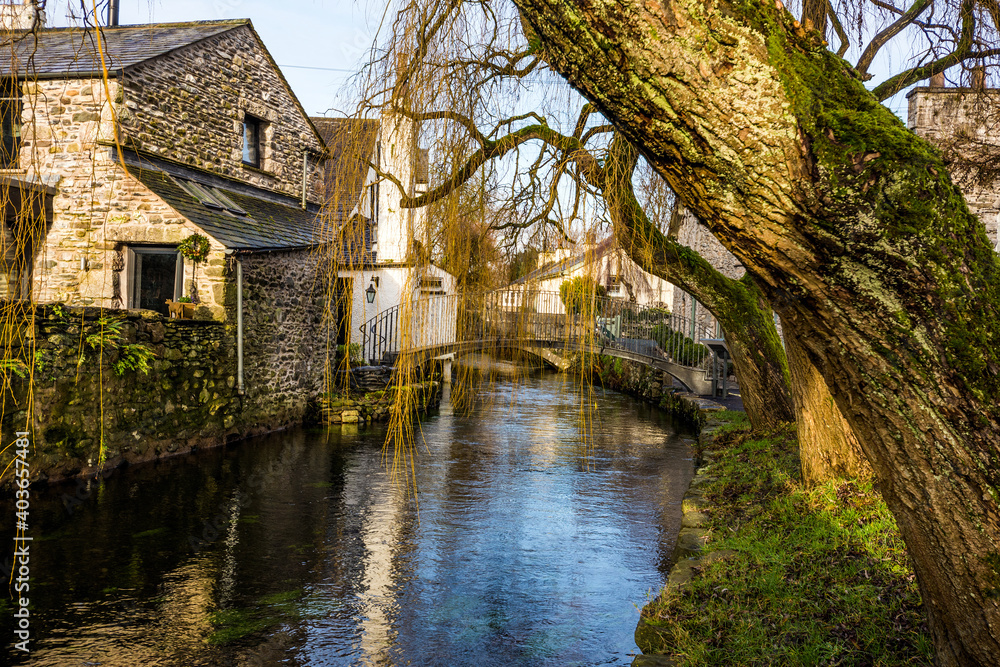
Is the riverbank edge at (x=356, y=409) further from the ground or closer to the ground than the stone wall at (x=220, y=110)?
closer to the ground

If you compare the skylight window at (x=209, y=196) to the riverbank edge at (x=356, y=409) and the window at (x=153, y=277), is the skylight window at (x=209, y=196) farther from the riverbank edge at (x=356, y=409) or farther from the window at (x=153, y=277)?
the riverbank edge at (x=356, y=409)

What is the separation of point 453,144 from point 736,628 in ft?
9.83

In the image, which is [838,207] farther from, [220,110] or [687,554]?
[220,110]

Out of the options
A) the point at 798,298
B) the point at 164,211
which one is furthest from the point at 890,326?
the point at 164,211

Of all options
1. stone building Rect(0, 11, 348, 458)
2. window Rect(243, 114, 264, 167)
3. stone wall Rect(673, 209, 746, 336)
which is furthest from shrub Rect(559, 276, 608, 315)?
stone wall Rect(673, 209, 746, 336)

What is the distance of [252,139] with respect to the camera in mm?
14539

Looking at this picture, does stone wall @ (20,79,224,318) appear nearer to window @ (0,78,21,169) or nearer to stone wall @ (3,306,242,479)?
stone wall @ (3,306,242,479)

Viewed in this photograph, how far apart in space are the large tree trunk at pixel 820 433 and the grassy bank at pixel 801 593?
164 mm

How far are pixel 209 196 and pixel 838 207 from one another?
12459 millimetres

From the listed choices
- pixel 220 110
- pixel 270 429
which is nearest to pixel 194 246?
pixel 270 429

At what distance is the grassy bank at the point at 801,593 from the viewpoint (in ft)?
10.8

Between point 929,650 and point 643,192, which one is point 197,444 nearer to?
point 643,192

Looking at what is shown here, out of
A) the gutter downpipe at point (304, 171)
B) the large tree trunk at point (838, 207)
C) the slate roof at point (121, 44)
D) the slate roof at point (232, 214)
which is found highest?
the slate roof at point (121, 44)

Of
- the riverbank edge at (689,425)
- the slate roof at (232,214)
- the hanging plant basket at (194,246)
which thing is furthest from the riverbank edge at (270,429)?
the slate roof at (232,214)
